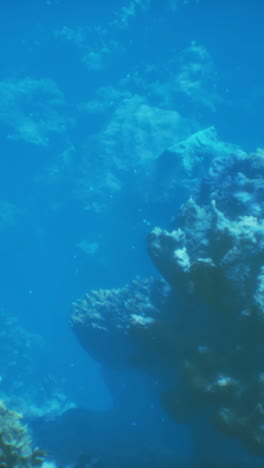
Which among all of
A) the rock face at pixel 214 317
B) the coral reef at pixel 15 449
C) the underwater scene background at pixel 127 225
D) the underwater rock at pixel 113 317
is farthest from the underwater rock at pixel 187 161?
the coral reef at pixel 15 449

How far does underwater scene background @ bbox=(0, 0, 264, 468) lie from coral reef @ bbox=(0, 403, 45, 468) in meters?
0.03

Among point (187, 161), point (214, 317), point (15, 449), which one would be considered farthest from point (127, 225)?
point (15, 449)

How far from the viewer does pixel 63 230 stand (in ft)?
66.6

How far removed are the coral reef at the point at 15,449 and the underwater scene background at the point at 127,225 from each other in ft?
0.10

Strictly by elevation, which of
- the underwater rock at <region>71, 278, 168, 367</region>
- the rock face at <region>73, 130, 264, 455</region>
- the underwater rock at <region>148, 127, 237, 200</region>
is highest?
the underwater rock at <region>148, 127, 237, 200</region>

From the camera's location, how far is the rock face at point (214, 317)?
379cm

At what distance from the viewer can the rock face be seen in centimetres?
379

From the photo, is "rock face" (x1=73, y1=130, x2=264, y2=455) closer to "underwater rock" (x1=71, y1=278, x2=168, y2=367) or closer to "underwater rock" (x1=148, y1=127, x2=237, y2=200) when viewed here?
"underwater rock" (x1=71, y1=278, x2=168, y2=367)

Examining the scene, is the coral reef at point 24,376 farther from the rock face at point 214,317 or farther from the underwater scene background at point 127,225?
the rock face at point 214,317

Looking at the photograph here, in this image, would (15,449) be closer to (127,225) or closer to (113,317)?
(113,317)

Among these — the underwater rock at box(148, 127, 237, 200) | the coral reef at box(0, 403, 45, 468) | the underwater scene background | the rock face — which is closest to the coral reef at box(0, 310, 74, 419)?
the underwater scene background

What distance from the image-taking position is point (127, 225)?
53.6 feet

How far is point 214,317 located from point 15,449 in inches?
142

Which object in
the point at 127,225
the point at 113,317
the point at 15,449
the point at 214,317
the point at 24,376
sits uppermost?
the point at 127,225
